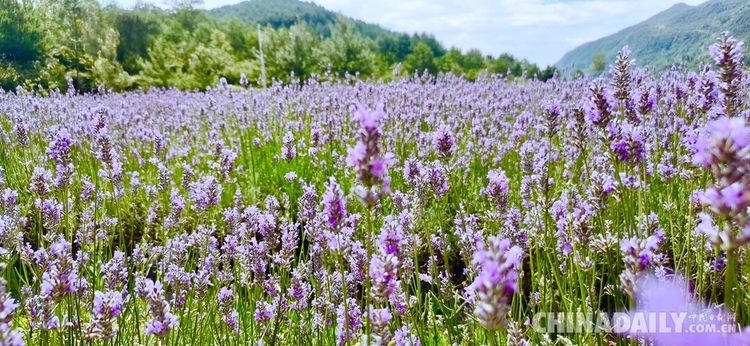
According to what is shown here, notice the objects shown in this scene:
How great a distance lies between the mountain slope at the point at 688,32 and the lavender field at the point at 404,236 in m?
0.73

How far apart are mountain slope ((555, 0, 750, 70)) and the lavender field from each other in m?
0.73

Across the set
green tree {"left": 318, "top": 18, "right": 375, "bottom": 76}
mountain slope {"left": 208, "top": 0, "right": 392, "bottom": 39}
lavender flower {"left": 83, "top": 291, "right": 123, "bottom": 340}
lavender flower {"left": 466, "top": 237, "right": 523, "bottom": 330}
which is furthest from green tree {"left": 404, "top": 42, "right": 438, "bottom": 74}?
mountain slope {"left": 208, "top": 0, "right": 392, "bottom": 39}

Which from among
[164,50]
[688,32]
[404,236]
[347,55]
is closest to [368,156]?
[404,236]

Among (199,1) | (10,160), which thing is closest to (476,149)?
(10,160)

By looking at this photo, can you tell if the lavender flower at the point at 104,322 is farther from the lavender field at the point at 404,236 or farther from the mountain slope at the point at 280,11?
the mountain slope at the point at 280,11

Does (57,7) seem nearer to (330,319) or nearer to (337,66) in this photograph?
(337,66)

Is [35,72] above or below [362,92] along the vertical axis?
above

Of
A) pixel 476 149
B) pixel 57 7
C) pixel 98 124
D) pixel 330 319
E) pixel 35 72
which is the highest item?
pixel 57 7

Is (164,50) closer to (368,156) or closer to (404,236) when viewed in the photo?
(404,236)

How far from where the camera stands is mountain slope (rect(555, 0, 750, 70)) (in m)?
5.19

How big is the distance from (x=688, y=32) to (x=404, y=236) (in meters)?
5.77

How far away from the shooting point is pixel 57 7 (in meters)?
13.3

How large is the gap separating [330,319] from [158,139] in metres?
1.89

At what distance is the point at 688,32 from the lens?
6.15 metres
